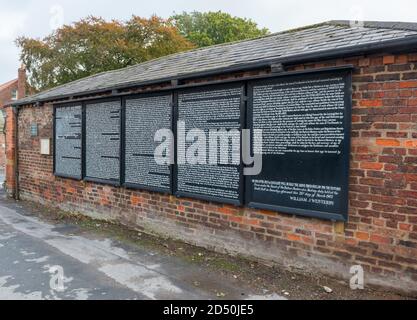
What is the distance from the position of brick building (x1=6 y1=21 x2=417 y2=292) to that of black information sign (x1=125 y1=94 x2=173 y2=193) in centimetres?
18

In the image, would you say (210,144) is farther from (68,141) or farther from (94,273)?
(68,141)

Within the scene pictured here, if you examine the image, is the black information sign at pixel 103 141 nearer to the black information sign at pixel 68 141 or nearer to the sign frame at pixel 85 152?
the sign frame at pixel 85 152

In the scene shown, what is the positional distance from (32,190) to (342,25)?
345 inches

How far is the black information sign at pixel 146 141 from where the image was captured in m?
6.27

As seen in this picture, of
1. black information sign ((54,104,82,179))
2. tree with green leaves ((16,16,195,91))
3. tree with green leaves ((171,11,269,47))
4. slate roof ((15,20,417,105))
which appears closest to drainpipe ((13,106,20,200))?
black information sign ((54,104,82,179))

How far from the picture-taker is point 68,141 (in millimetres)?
8766

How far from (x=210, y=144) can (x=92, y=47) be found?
2242cm

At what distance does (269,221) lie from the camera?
488cm

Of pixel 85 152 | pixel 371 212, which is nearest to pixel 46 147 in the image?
pixel 85 152

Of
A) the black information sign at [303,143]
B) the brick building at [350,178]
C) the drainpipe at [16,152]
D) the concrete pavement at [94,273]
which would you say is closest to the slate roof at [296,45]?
the brick building at [350,178]

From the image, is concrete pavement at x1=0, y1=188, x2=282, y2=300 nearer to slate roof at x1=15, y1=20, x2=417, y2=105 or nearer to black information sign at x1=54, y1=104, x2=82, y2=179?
black information sign at x1=54, y1=104, x2=82, y2=179

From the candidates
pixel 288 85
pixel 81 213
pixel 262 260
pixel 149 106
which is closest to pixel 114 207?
pixel 81 213

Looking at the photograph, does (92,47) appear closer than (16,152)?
No

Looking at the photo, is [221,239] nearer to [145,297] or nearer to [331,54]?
[145,297]
